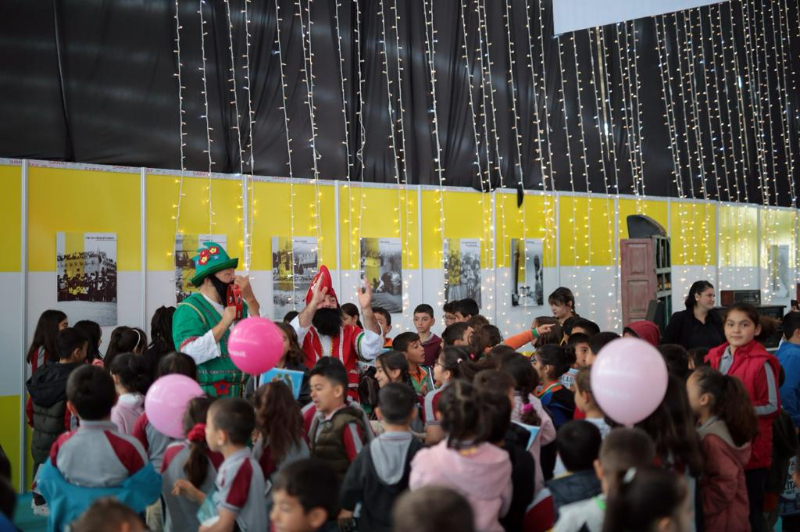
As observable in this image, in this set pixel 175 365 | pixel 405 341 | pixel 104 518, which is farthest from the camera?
pixel 405 341

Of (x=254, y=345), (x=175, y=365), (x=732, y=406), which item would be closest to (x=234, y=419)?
(x=254, y=345)

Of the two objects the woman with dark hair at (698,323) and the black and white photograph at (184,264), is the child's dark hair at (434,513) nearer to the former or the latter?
the woman with dark hair at (698,323)

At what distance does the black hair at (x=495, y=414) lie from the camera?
9.90 ft

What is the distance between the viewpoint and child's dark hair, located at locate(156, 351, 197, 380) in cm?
405

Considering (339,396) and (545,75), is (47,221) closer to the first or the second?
(339,396)

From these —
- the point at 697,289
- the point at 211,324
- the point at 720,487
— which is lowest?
the point at 720,487

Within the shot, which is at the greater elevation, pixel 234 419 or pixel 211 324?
pixel 211 324

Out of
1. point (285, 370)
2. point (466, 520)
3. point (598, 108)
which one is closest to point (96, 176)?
point (285, 370)

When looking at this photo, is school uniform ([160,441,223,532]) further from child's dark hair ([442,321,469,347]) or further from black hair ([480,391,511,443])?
child's dark hair ([442,321,469,347])

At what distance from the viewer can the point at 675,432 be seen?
10.9 ft

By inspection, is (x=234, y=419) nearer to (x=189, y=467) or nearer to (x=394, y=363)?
(x=189, y=467)

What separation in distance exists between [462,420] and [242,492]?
Result: 90 centimetres

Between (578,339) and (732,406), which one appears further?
(578,339)

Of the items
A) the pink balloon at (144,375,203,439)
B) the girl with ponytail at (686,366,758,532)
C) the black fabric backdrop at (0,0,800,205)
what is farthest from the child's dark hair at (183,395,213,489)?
the black fabric backdrop at (0,0,800,205)
